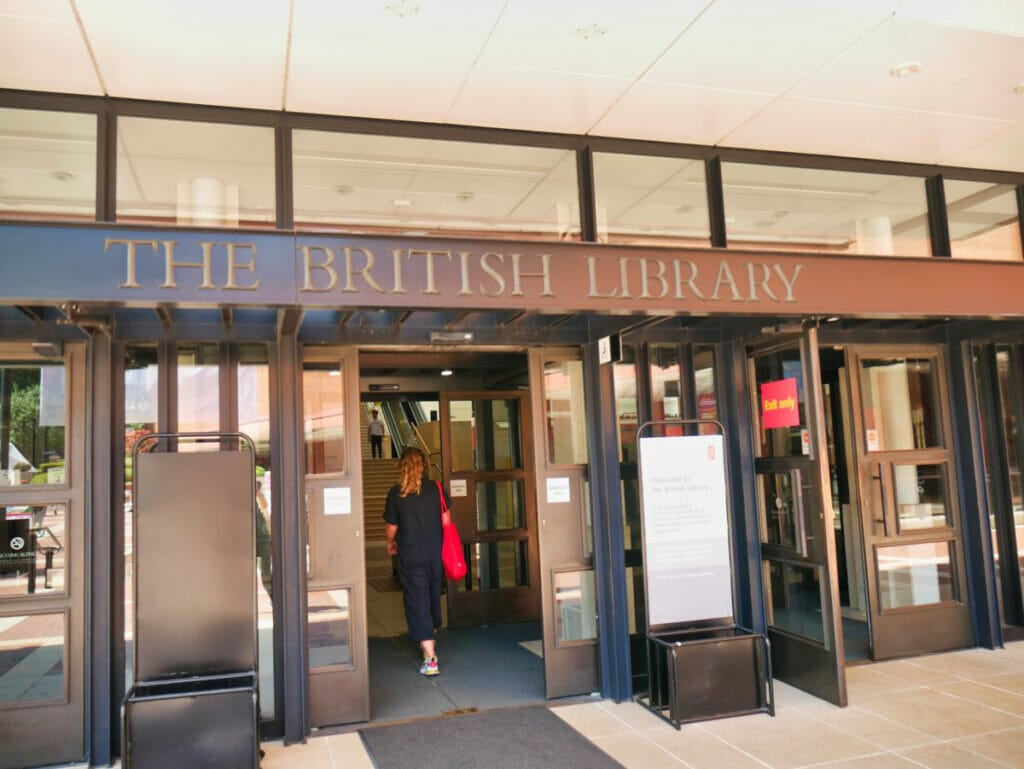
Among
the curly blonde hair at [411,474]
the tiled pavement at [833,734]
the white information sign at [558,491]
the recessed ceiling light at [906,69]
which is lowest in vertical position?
the tiled pavement at [833,734]

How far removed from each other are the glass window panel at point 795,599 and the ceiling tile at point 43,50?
14.8 feet

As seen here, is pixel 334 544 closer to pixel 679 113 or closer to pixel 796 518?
pixel 796 518

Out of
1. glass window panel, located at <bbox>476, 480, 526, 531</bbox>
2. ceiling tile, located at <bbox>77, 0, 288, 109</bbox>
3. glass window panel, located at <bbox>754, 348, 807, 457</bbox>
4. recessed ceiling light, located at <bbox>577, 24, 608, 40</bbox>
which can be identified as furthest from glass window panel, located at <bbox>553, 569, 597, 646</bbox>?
ceiling tile, located at <bbox>77, 0, 288, 109</bbox>

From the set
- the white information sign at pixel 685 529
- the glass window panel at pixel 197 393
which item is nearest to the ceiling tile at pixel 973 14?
the white information sign at pixel 685 529

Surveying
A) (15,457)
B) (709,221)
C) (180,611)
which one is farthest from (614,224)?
(15,457)

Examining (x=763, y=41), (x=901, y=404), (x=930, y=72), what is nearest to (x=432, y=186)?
(x=763, y=41)

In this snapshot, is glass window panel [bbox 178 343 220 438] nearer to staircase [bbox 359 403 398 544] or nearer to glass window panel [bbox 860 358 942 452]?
glass window panel [bbox 860 358 942 452]

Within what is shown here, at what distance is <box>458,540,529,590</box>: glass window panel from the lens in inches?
268

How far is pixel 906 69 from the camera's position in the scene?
3.79m

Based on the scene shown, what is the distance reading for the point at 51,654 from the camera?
3.88 metres

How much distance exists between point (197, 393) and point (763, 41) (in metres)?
3.24

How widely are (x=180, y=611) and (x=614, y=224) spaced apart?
2.96 metres

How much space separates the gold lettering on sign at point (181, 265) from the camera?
3.25 m

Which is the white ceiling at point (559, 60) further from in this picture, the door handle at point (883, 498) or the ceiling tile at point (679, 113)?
the door handle at point (883, 498)
